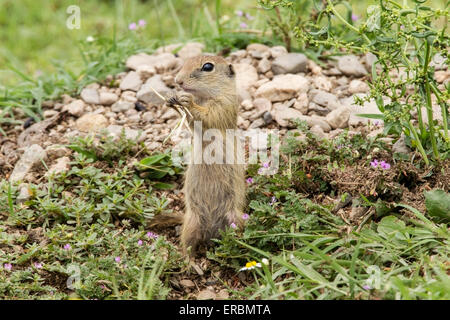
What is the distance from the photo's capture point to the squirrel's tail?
4.45 metres

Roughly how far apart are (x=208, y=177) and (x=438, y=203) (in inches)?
62.6

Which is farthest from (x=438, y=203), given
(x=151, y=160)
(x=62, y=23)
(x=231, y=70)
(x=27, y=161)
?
(x=62, y=23)

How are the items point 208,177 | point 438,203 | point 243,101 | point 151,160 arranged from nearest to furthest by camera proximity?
point 438,203 → point 208,177 → point 151,160 → point 243,101

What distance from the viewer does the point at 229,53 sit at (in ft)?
19.8

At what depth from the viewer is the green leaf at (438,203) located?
3727mm

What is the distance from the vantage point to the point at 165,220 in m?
4.50

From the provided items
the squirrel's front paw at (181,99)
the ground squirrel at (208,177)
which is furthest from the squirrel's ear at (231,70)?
the squirrel's front paw at (181,99)

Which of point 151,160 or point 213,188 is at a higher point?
point 151,160

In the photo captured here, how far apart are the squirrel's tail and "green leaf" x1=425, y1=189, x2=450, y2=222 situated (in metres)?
1.76

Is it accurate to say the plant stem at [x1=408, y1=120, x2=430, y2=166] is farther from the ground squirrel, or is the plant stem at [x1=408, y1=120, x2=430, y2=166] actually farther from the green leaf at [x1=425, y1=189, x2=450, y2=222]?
the ground squirrel

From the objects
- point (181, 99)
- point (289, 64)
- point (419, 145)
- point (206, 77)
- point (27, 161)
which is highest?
point (289, 64)

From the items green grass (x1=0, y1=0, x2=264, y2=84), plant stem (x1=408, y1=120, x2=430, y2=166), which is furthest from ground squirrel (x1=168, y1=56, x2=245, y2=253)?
green grass (x1=0, y1=0, x2=264, y2=84)

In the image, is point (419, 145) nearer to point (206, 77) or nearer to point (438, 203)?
point (438, 203)
